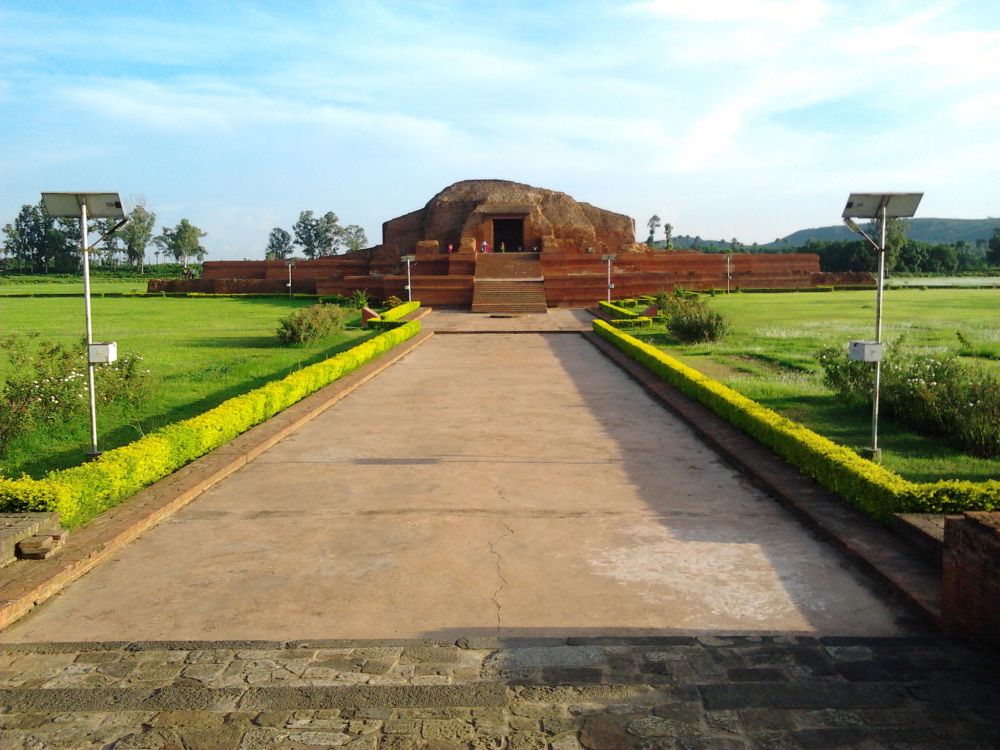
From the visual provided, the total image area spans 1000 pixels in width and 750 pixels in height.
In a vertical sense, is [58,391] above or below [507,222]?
below

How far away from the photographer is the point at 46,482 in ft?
14.6

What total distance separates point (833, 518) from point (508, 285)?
22.0 metres

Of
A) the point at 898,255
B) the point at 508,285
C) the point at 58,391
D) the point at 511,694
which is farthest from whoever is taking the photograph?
the point at 898,255

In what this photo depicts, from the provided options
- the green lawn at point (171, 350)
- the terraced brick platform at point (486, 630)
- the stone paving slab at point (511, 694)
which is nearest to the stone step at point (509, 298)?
the green lawn at point (171, 350)

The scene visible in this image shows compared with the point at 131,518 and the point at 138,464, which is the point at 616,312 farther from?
the point at 131,518

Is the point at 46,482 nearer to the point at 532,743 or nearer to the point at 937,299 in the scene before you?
the point at 532,743

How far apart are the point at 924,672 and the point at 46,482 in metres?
4.19

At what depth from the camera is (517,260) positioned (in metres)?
31.8

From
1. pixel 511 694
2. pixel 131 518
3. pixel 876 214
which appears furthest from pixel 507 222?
pixel 511 694

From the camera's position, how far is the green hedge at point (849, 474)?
4.34 meters

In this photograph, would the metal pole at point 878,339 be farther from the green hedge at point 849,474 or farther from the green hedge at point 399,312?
the green hedge at point 399,312

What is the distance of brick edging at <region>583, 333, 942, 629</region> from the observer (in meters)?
3.65

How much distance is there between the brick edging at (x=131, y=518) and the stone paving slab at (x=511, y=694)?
1.69 ft

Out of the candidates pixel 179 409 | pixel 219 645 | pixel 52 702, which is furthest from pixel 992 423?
pixel 179 409
